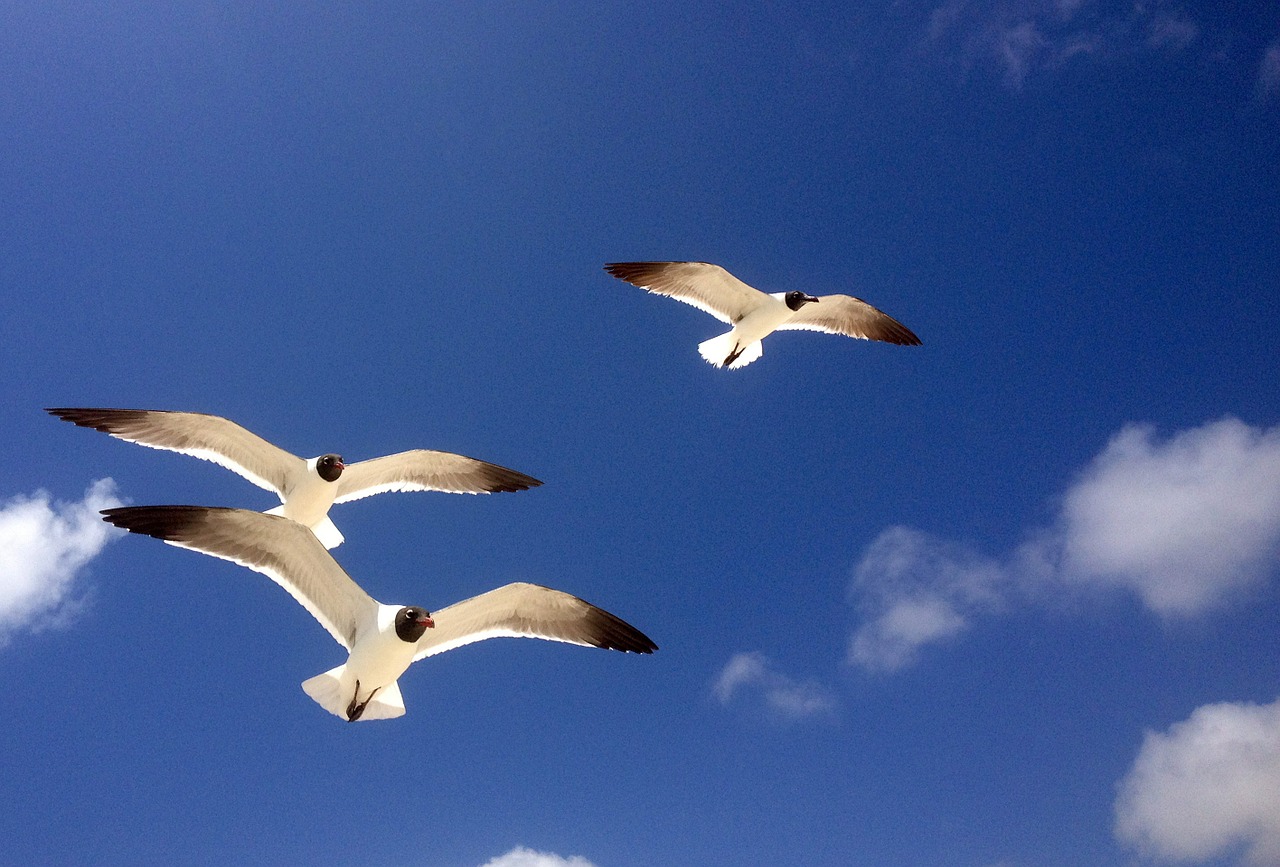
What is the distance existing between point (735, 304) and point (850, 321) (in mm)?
2192

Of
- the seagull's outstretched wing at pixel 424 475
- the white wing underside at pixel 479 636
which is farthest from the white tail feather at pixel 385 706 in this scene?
the seagull's outstretched wing at pixel 424 475

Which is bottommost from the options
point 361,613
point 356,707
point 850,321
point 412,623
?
point 356,707

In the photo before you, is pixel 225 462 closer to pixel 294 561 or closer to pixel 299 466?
pixel 299 466

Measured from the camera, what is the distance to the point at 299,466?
12672 mm

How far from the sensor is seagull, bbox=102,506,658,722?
8117mm

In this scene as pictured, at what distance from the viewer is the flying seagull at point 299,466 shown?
38.4 feet

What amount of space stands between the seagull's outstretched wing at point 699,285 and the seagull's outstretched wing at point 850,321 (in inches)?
31.7

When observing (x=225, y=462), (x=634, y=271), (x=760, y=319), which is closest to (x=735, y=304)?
(x=760, y=319)

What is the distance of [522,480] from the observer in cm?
1316

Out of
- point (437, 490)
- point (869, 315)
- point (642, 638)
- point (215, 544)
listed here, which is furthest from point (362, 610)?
point (869, 315)

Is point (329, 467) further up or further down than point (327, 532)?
further up

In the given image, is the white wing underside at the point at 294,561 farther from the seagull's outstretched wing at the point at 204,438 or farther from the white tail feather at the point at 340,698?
the seagull's outstretched wing at the point at 204,438

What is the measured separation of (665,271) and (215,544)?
802 cm

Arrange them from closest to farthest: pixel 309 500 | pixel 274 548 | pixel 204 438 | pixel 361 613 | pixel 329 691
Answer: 1. pixel 329 691
2. pixel 274 548
3. pixel 361 613
4. pixel 204 438
5. pixel 309 500
